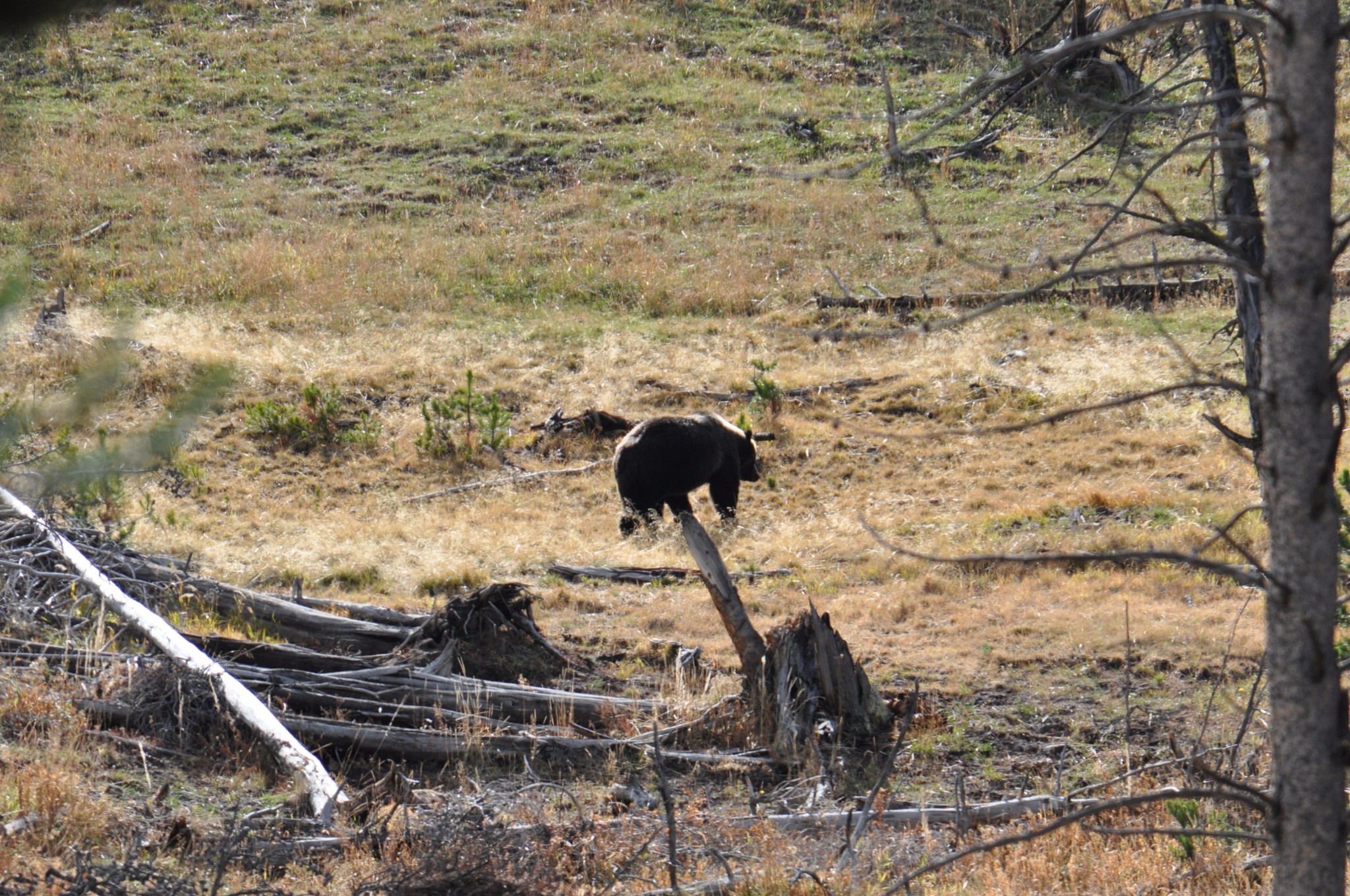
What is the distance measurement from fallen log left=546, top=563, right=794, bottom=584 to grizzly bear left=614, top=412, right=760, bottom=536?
101cm

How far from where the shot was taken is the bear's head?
14.2m

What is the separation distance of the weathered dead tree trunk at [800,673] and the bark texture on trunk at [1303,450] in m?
4.64

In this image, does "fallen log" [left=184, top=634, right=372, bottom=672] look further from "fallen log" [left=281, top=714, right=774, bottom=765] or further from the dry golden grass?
the dry golden grass

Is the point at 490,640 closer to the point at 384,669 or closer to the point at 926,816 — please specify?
the point at 384,669

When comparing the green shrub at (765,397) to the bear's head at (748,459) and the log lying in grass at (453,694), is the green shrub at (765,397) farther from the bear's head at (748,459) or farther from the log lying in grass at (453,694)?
the log lying in grass at (453,694)

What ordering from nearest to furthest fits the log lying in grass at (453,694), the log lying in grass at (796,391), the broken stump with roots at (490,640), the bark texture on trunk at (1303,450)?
1. the bark texture on trunk at (1303,450)
2. the log lying in grass at (453,694)
3. the broken stump with roots at (490,640)
4. the log lying in grass at (796,391)

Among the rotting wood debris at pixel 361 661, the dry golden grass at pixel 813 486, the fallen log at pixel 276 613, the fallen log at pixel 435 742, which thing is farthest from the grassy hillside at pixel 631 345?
the fallen log at pixel 276 613

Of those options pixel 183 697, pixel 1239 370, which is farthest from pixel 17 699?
pixel 1239 370

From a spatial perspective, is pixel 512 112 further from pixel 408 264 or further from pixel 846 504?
pixel 846 504

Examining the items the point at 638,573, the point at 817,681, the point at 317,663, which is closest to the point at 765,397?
the point at 638,573

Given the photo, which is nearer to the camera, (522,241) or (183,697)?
Result: (183,697)

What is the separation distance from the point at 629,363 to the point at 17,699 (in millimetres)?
13446

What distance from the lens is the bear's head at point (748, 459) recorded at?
14188 millimetres

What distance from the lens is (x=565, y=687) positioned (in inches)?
324
